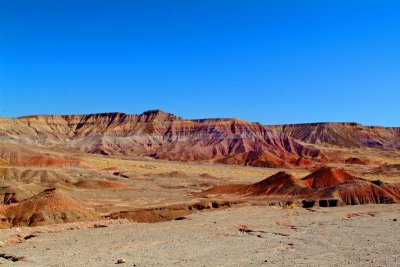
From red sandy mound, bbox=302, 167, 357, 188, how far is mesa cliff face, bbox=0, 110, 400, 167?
71556 millimetres

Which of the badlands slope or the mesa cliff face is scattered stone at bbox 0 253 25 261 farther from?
the mesa cliff face

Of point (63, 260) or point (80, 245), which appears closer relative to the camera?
point (63, 260)

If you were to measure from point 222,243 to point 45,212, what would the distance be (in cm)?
1350

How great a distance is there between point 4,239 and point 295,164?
120m

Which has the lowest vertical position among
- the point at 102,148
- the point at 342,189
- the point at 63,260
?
the point at 63,260

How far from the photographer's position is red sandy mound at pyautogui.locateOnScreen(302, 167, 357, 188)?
5912 cm

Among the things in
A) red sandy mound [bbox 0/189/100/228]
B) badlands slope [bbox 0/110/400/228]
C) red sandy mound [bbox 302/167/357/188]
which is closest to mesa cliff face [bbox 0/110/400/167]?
badlands slope [bbox 0/110/400/228]

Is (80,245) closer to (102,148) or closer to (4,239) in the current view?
(4,239)

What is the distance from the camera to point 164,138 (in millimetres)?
168750

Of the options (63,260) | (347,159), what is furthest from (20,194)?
(347,159)

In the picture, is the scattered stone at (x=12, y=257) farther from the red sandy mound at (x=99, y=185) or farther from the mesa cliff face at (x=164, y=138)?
the mesa cliff face at (x=164, y=138)

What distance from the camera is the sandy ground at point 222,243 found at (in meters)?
19.0

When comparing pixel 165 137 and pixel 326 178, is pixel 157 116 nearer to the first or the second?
pixel 165 137

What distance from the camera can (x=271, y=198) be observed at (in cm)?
5125
